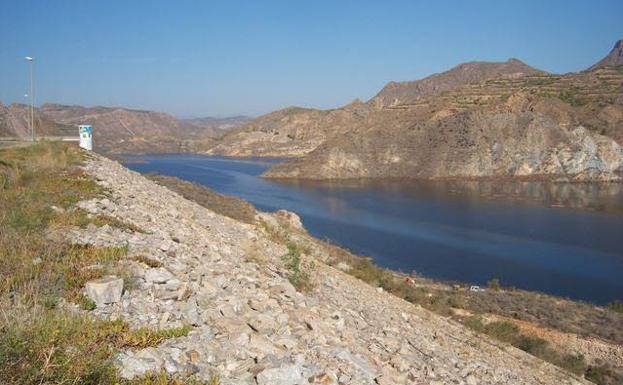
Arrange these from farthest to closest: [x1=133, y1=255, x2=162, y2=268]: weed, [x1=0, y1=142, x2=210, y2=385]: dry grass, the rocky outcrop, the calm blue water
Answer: the rocky outcrop, the calm blue water, [x1=133, y1=255, x2=162, y2=268]: weed, [x1=0, y1=142, x2=210, y2=385]: dry grass

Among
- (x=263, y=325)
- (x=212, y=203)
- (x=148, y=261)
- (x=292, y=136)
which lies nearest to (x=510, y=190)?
(x=212, y=203)

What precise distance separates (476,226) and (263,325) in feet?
182

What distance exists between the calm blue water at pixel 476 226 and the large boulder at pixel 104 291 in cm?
3466

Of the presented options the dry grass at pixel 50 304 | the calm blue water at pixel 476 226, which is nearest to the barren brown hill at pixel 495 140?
the calm blue water at pixel 476 226

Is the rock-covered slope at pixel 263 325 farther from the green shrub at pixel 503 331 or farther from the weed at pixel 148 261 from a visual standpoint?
the green shrub at pixel 503 331

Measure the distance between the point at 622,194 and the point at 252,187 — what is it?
188ft

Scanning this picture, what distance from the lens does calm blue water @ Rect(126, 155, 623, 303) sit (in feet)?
132

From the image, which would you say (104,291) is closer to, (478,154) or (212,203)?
(212,203)

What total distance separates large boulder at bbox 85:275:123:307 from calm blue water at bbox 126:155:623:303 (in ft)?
114

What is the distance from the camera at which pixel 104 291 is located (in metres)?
5.69

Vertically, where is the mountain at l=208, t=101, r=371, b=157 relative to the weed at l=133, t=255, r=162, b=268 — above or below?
below

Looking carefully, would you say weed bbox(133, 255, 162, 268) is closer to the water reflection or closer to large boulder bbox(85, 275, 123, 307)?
large boulder bbox(85, 275, 123, 307)

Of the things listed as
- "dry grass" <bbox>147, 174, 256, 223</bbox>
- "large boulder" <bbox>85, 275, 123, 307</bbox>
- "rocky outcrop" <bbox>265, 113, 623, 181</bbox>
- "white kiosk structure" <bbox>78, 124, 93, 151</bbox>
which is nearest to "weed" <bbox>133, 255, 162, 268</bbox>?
"large boulder" <bbox>85, 275, 123, 307</bbox>

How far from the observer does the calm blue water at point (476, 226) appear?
40.2m
